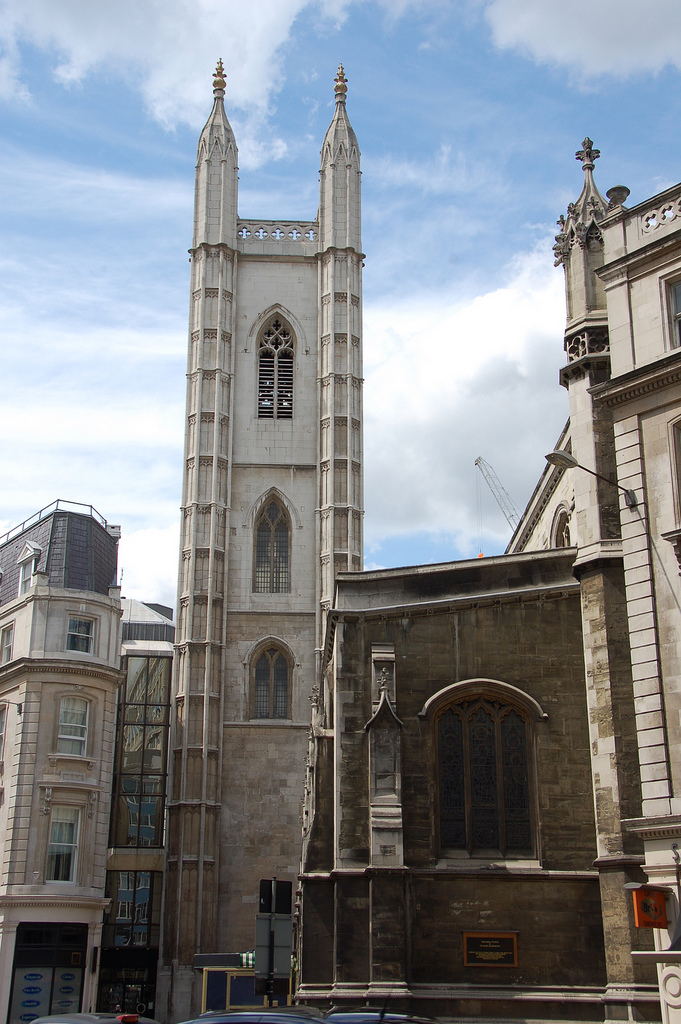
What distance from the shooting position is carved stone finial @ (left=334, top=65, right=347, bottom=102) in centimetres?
4997

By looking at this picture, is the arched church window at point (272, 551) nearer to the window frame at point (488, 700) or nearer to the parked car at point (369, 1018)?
the window frame at point (488, 700)

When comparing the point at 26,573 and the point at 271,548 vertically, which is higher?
the point at 271,548

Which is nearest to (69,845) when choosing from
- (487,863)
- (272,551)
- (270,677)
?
(270,677)

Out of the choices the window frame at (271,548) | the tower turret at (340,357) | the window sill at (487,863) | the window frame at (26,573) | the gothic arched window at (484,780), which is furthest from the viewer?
the window frame at (271,548)

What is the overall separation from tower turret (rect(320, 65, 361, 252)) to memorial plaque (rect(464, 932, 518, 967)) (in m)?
33.0

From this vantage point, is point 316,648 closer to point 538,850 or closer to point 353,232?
point 353,232

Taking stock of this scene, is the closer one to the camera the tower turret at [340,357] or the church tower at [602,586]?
the church tower at [602,586]

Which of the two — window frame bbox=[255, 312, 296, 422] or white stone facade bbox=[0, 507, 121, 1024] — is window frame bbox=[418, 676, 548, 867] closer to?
white stone facade bbox=[0, 507, 121, 1024]

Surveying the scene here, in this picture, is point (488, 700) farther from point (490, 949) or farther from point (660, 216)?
point (660, 216)

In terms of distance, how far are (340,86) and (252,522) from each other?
811 inches

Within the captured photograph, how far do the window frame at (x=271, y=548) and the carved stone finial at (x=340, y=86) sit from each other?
→ 61.8 feet

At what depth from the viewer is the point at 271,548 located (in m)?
43.4

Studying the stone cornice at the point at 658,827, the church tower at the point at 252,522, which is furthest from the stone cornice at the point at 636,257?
the church tower at the point at 252,522

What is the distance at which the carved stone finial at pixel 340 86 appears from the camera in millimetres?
49969
